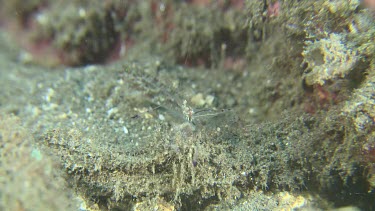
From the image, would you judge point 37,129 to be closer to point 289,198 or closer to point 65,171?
point 65,171

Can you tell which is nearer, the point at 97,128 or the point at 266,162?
the point at 266,162

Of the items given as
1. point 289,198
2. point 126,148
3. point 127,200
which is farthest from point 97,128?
point 289,198

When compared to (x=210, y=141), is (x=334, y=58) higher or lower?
higher

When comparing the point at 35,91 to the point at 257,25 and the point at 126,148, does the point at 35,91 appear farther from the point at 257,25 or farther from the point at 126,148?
the point at 257,25

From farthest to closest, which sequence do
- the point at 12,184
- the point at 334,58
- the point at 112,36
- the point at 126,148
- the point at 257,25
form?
the point at 112,36, the point at 257,25, the point at 126,148, the point at 334,58, the point at 12,184

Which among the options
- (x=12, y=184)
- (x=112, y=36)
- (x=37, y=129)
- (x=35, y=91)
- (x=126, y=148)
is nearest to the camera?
(x=12, y=184)

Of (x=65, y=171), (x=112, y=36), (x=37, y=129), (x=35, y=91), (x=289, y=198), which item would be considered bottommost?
(x=289, y=198)

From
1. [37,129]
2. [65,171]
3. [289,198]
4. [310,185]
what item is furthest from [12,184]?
[310,185]
